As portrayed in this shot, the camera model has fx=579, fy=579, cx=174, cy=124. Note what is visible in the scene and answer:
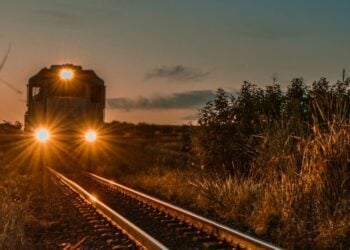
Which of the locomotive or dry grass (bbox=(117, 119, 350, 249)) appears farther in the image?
the locomotive

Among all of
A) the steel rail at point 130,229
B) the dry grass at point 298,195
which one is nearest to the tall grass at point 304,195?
the dry grass at point 298,195

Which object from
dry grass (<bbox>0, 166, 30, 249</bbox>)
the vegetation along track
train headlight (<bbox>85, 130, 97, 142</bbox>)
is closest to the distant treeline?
the vegetation along track

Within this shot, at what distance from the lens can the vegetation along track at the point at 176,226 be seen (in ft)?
Result: 26.9

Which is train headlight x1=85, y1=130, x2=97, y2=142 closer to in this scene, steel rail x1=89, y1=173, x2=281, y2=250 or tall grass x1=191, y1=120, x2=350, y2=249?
steel rail x1=89, y1=173, x2=281, y2=250

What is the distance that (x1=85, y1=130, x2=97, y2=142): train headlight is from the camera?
86.0ft

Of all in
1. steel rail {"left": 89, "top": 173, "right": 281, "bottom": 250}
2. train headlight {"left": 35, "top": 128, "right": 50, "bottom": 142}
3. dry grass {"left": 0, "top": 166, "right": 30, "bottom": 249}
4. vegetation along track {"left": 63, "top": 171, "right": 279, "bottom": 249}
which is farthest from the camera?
train headlight {"left": 35, "top": 128, "right": 50, "bottom": 142}

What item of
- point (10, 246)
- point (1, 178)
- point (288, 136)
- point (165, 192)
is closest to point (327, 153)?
point (288, 136)

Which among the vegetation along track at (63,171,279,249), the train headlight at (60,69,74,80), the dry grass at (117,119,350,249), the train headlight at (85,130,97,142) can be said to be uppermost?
the train headlight at (60,69,74,80)

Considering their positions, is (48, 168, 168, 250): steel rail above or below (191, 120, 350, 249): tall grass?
below

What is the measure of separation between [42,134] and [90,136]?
2.16m

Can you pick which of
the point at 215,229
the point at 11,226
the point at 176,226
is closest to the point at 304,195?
the point at 215,229

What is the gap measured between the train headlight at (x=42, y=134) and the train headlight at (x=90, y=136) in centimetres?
175

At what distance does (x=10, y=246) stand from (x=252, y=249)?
11.2 ft

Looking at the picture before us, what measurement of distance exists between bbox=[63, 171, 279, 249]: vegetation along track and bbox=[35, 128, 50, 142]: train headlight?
11.5 metres
